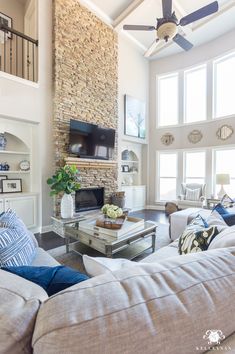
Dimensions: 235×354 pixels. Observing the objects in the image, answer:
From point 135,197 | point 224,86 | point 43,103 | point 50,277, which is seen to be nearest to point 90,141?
point 43,103

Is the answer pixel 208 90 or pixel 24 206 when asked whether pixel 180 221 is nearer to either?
pixel 24 206

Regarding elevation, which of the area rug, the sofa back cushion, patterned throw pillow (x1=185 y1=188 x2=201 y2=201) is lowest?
the area rug

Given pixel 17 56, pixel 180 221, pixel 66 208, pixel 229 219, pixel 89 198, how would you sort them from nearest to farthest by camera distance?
pixel 229 219 < pixel 180 221 < pixel 66 208 < pixel 17 56 < pixel 89 198

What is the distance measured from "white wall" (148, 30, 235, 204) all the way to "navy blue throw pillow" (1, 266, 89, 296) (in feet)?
20.9

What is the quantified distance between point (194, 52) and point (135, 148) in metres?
3.67

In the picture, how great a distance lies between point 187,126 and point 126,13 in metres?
3.70

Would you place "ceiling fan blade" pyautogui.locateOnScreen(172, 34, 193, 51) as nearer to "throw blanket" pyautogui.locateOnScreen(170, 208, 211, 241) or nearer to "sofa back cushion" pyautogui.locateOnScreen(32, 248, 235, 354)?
"throw blanket" pyautogui.locateOnScreen(170, 208, 211, 241)

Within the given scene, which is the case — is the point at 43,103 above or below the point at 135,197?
above

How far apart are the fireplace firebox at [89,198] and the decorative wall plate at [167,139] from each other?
3063 mm

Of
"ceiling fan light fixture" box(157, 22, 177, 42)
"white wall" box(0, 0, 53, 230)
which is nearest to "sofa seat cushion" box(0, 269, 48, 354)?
"white wall" box(0, 0, 53, 230)

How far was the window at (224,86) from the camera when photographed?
237 inches

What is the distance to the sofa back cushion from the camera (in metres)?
0.45

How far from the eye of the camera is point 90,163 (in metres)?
5.27

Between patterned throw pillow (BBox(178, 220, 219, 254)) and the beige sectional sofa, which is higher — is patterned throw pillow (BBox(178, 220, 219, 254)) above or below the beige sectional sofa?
below
